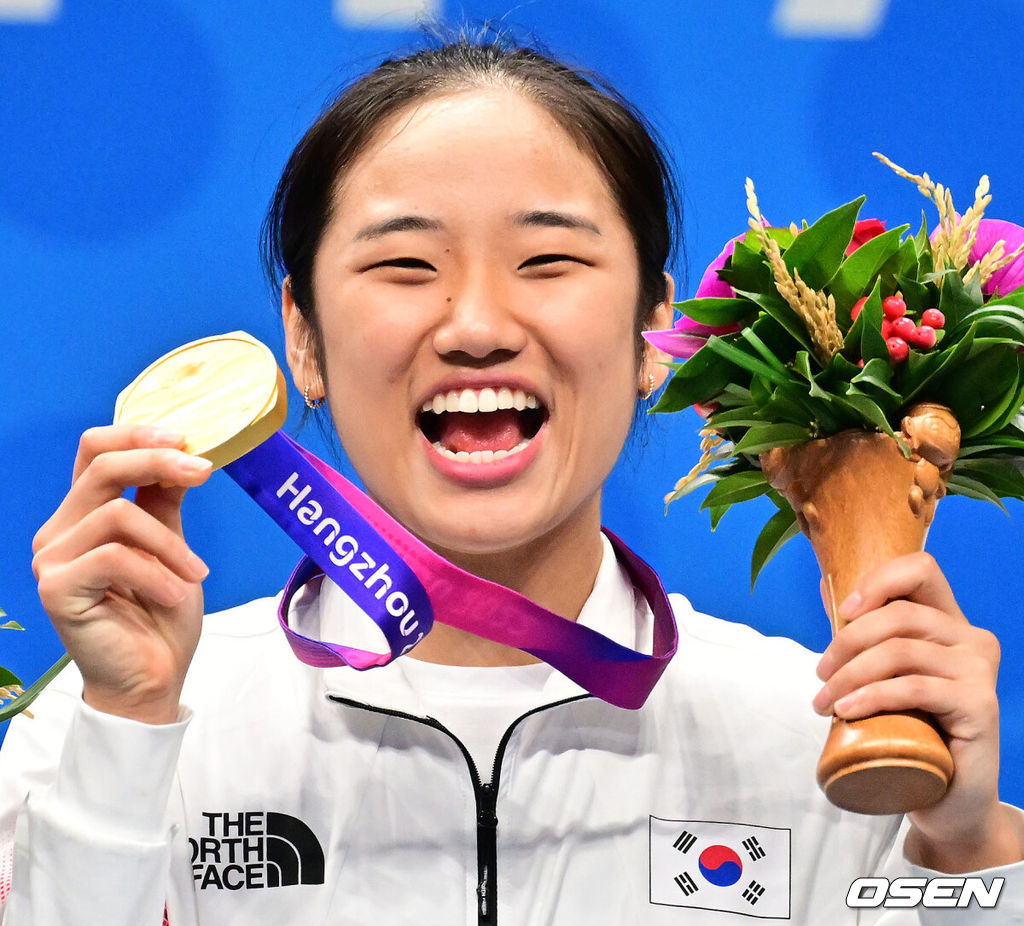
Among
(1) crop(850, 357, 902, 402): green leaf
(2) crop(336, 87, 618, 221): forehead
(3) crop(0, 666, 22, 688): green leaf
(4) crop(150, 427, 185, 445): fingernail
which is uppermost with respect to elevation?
(2) crop(336, 87, 618, 221): forehead

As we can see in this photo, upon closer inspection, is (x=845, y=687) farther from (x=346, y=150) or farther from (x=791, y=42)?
(x=791, y=42)

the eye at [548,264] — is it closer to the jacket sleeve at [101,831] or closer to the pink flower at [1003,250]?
the pink flower at [1003,250]

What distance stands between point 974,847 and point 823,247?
700mm

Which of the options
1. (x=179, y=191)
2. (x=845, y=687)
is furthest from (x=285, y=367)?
(x=845, y=687)

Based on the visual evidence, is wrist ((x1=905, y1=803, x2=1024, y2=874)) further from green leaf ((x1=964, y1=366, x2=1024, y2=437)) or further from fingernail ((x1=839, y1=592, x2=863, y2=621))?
green leaf ((x1=964, y1=366, x2=1024, y2=437))

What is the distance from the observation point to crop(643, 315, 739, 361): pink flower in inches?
63.2

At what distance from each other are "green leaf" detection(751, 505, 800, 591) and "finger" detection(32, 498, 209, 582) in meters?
0.66

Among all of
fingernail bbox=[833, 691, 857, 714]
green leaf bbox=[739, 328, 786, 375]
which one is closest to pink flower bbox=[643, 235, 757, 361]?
green leaf bbox=[739, 328, 786, 375]

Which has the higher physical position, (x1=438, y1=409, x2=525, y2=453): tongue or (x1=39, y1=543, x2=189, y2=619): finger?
(x1=438, y1=409, x2=525, y2=453): tongue

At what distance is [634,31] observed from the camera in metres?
2.32

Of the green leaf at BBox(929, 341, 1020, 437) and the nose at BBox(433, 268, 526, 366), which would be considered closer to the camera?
the green leaf at BBox(929, 341, 1020, 437)

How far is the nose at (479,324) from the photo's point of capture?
1730 mm

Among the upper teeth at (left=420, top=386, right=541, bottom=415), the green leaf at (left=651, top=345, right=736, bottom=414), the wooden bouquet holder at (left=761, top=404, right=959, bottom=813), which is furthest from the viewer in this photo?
the upper teeth at (left=420, top=386, right=541, bottom=415)

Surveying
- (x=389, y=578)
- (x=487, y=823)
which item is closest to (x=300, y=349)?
(x=389, y=578)
